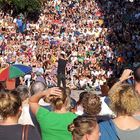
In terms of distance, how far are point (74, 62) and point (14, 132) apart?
25.7 metres

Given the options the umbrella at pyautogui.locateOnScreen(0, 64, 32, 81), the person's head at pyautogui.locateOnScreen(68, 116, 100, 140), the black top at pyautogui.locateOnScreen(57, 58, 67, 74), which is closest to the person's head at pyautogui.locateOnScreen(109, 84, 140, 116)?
the person's head at pyautogui.locateOnScreen(68, 116, 100, 140)

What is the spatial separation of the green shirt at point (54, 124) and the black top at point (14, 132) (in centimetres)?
83

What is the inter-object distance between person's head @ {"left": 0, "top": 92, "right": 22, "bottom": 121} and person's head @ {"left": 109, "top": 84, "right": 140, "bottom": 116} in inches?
34.2

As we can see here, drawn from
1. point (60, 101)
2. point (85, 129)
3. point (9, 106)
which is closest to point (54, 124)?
point (60, 101)

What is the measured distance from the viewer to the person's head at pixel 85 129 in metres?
5.51

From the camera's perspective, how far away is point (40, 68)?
1167 inches

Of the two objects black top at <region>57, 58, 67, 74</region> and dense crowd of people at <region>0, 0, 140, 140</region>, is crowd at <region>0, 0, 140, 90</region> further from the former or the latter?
black top at <region>57, 58, 67, 74</region>

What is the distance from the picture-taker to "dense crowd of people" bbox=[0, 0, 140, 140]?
18.8ft

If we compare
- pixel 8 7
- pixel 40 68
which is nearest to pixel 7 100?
pixel 40 68

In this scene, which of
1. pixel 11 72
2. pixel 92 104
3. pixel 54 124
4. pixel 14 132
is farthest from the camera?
pixel 11 72

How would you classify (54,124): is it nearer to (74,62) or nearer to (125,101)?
(125,101)

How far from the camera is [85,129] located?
5.52 m

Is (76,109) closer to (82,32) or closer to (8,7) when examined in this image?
(82,32)

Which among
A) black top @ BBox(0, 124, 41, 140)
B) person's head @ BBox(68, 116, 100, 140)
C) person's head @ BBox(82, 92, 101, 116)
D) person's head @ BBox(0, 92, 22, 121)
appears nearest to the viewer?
person's head @ BBox(68, 116, 100, 140)
